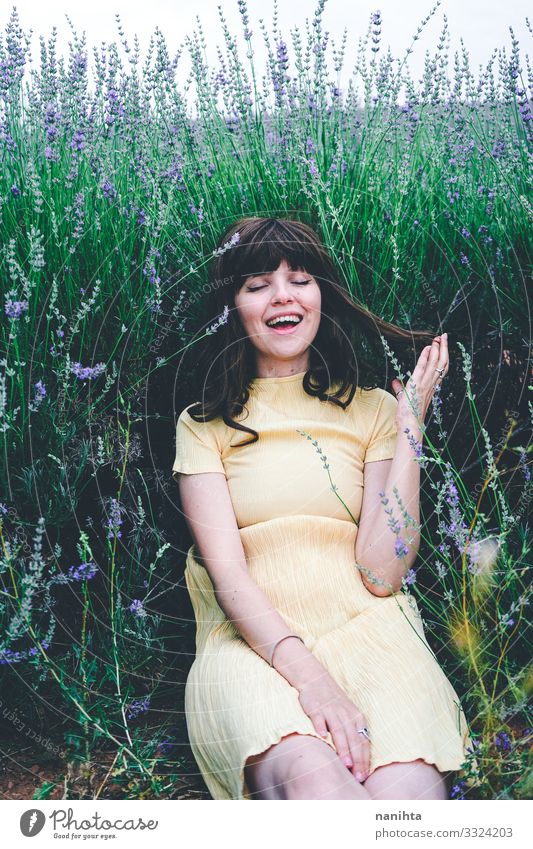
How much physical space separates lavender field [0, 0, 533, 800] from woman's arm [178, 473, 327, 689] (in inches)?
7.1

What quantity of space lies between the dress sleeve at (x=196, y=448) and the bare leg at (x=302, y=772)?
2.24 feet

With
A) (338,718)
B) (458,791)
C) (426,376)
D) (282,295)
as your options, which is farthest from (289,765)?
(282,295)

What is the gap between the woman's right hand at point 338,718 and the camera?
1614 mm

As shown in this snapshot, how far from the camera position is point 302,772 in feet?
5.02

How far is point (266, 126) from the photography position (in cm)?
271

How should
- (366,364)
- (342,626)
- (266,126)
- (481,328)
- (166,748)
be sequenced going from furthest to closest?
(266,126) < (481,328) < (366,364) < (166,748) < (342,626)

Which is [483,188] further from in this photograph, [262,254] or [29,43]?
[29,43]

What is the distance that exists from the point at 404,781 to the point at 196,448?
2.92ft

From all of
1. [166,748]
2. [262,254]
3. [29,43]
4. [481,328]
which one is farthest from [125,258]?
[166,748]

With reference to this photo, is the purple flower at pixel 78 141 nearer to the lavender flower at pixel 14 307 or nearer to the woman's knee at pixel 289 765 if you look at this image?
the lavender flower at pixel 14 307

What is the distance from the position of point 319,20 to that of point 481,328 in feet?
3.41

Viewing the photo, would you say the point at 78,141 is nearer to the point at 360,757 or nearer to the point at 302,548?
the point at 302,548

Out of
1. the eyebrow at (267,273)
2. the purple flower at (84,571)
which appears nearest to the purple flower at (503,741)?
the purple flower at (84,571)

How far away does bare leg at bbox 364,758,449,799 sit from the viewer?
1.59 metres
